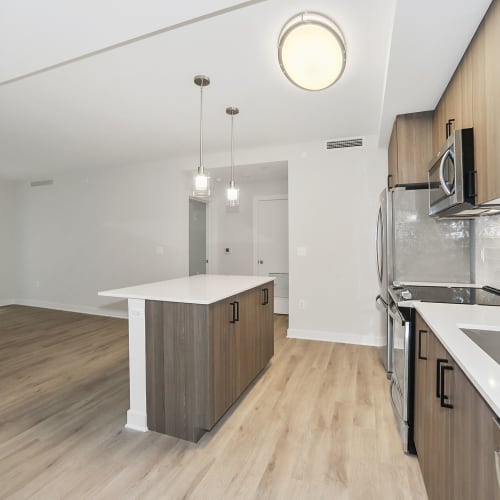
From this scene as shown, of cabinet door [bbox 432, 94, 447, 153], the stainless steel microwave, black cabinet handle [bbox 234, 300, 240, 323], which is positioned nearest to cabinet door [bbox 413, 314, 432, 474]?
the stainless steel microwave

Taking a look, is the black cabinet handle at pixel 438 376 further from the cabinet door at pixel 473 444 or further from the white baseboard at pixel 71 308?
the white baseboard at pixel 71 308

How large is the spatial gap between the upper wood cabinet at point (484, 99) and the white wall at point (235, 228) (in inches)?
145

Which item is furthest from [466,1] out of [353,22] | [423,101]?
[423,101]

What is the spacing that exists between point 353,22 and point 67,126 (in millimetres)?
3139

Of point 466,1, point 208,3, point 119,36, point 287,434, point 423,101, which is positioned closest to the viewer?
point 466,1

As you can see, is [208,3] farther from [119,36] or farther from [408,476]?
[408,476]

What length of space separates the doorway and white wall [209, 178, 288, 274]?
0.46 ft

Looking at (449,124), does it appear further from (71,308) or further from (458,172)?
(71,308)

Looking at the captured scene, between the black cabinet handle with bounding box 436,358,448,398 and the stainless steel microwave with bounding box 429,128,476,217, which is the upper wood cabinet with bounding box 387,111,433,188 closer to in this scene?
the stainless steel microwave with bounding box 429,128,476,217

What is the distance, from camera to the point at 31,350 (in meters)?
3.65

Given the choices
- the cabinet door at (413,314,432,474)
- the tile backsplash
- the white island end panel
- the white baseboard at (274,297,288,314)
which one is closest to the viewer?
the cabinet door at (413,314,432,474)

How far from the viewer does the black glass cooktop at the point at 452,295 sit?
1.88 m

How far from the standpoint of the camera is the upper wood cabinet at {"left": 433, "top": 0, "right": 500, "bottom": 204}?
139 centimetres

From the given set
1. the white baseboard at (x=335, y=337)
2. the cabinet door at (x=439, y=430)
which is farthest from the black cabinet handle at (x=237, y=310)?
the white baseboard at (x=335, y=337)
